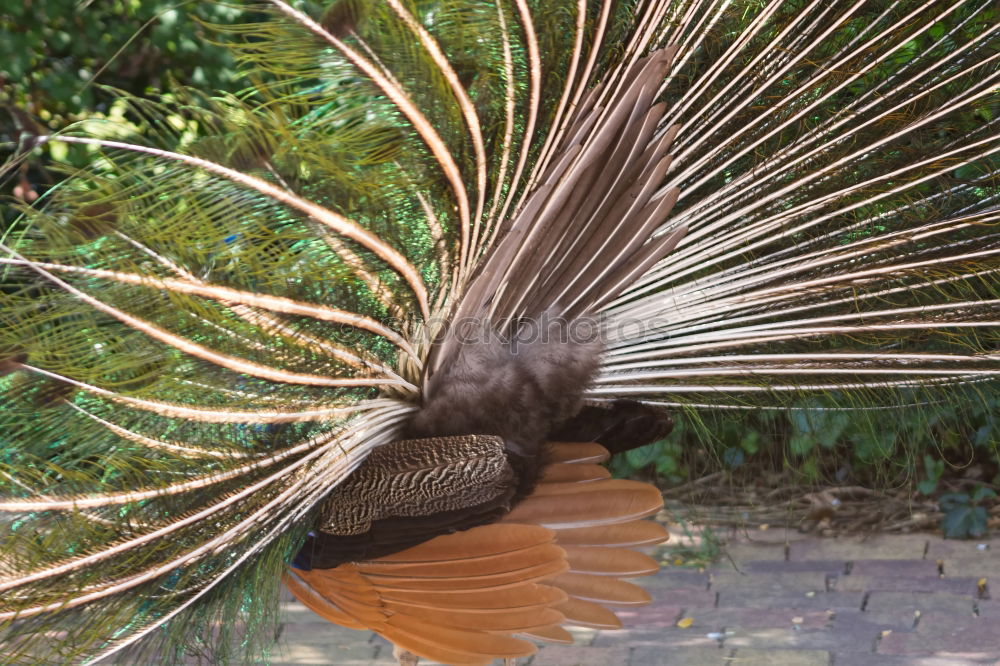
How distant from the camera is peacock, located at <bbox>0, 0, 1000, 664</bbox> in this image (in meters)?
2.04

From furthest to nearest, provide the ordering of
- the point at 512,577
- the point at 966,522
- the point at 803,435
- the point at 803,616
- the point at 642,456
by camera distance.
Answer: the point at 966,522
the point at 642,456
the point at 803,616
the point at 803,435
the point at 512,577

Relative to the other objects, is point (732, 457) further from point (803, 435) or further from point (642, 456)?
point (642, 456)

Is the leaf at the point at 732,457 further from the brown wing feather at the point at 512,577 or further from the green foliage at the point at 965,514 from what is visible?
the green foliage at the point at 965,514

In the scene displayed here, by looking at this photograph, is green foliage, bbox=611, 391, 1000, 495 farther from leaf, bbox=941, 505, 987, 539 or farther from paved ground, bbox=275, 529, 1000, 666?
leaf, bbox=941, 505, 987, 539

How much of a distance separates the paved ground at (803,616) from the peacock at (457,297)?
3.27ft

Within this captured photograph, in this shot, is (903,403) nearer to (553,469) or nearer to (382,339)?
(553,469)

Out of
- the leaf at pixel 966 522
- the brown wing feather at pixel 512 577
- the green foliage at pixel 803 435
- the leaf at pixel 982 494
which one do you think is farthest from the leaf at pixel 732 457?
the leaf at pixel 982 494

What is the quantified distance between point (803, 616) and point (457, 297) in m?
2.18

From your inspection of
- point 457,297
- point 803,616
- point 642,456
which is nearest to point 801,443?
point 642,456

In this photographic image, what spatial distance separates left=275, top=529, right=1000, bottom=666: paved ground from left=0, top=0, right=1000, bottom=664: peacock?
100cm

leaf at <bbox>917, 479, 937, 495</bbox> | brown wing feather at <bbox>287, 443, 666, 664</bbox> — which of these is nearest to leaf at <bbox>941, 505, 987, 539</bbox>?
leaf at <bbox>917, 479, 937, 495</bbox>

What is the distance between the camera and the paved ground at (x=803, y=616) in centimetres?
346

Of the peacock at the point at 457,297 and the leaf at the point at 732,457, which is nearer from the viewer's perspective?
the peacock at the point at 457,297

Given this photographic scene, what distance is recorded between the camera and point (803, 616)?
3.82 metres
